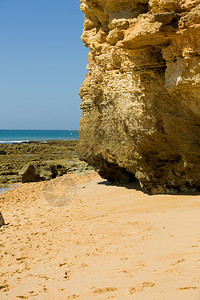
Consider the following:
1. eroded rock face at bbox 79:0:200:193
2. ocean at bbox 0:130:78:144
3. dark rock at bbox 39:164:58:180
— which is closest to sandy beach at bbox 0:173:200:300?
eroded rock face at bbox 79:0:200:193

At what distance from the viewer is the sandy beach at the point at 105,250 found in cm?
329

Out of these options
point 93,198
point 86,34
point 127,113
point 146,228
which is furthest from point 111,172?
point 146,228

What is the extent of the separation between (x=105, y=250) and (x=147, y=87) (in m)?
4.02

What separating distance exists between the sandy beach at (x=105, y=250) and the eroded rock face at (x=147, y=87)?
3.17 feet

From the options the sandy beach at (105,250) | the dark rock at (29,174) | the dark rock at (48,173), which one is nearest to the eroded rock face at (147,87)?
the sandy beach at (105,250)

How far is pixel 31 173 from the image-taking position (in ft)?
47.1

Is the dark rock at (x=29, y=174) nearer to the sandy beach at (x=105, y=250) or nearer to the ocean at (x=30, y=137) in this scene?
the sandy beach at (x=105, y=250)

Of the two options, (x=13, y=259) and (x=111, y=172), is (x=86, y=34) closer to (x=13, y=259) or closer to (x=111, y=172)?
(x=111, y=172)

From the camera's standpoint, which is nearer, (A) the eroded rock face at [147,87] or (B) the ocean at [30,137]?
(A) the eroded rock face at [147,87]

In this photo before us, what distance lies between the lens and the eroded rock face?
6.36 m

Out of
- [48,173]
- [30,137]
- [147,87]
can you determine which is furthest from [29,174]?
[30,137]

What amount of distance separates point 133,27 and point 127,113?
202cm

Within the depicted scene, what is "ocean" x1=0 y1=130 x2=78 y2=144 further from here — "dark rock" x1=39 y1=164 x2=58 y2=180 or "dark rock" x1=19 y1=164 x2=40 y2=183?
"dark rock" x1=19 y1=164 x2=40 y2=183

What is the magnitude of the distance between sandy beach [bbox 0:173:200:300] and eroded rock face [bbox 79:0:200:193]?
97cm
